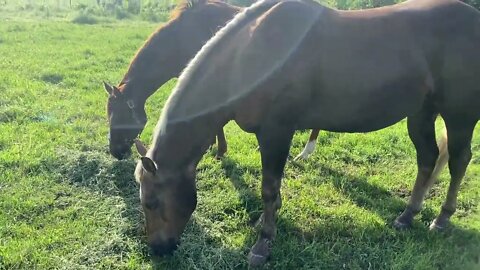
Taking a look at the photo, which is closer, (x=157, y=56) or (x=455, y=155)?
(x=455, y=155)

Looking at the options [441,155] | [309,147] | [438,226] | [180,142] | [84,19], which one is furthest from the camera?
[84,19]

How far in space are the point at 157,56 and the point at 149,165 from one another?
2210 millimetres

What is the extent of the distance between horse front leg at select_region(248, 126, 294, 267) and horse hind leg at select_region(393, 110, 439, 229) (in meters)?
1.16

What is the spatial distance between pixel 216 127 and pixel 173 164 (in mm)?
403

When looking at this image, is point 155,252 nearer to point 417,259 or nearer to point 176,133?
point 176,133

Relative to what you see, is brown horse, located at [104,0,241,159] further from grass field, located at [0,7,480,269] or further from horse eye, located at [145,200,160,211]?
horse eye, located at [145,200,160,211]

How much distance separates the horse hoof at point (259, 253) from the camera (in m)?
3.37

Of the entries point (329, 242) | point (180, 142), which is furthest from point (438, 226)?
point (180, 142)

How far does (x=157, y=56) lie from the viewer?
489cm

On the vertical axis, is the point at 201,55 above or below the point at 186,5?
above

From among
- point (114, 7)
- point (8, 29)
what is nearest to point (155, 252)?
point (8, 29)

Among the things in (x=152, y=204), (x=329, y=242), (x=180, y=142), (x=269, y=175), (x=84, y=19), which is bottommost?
(x=84, y=19)

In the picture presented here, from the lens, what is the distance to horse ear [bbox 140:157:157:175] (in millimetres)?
2926

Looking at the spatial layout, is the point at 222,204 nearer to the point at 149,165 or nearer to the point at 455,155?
the point at 149,165
